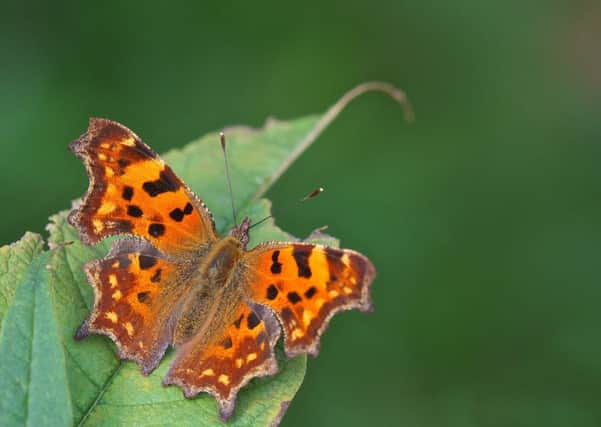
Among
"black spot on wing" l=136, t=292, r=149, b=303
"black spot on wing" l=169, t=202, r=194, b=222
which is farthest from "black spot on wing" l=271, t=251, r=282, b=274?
"black spot on wing" l=136, t=292, r=149, b=303

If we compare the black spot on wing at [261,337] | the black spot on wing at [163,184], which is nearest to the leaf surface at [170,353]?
the black spot on wing at [261,337]

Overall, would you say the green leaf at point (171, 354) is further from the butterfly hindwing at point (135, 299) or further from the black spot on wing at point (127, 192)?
the black spot on wing at point (127, 192)

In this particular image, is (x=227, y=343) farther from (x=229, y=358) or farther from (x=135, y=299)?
(x=135, y=299)

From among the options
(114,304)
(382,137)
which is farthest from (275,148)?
(382,137)

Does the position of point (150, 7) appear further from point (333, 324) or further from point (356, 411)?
point (356, 411)

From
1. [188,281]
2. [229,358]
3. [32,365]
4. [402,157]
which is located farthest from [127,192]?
[402,157]

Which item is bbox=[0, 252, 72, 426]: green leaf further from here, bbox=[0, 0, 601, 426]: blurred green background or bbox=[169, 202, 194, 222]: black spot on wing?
bbox=[0, 0, 601, 426]: blurred green background
